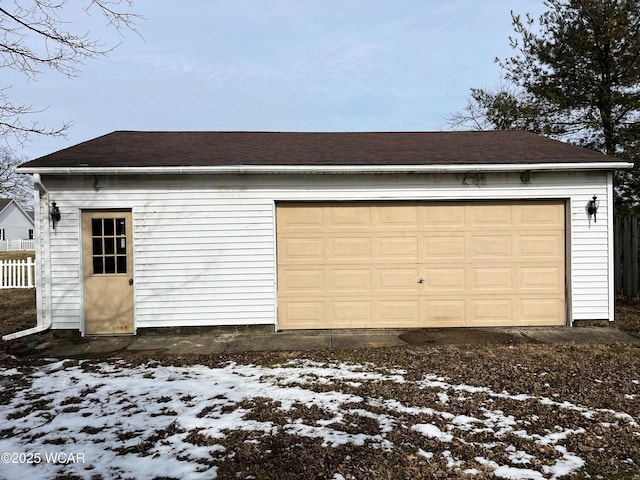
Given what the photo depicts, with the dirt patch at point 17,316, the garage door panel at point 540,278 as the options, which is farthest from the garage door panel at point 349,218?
the dirt patch at point 17,316

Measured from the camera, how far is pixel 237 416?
157 inches

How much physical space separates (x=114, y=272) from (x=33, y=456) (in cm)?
451

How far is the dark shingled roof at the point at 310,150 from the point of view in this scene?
7.47m

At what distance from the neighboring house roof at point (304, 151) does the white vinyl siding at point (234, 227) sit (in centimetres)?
29

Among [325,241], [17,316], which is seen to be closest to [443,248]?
[325,241]

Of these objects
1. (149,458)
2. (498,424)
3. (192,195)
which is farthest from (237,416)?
(192,195)

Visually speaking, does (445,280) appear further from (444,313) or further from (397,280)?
(397,280)

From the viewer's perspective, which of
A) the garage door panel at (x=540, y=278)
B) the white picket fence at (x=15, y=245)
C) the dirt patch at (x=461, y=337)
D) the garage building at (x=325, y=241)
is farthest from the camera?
the white picket fence at (x=15, y=245)

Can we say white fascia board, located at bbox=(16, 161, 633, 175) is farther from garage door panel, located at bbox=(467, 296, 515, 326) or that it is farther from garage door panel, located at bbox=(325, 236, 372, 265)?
garage door panel, located at bbox=(467, 296, 515, 326)

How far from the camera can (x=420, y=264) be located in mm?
7734

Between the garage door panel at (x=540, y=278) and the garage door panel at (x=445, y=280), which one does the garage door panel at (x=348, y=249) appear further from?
the garage door panel at (x=540, y=278)

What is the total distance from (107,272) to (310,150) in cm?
436

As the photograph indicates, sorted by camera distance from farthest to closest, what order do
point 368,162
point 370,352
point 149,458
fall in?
point 368,162
point 370,352
point 149,458

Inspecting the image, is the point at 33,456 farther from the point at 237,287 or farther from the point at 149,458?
the point at 237,287
